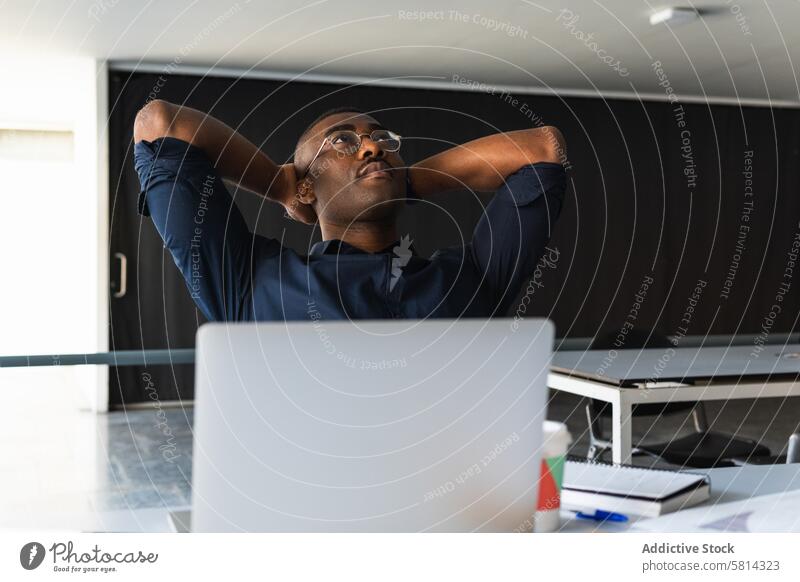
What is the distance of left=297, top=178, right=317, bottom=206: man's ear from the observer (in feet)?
4.19

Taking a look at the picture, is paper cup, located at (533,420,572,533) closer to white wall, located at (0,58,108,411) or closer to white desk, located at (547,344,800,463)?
white desk, located at (547,344,800,463)

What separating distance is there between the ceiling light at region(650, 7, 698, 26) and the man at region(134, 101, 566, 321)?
2626 mm

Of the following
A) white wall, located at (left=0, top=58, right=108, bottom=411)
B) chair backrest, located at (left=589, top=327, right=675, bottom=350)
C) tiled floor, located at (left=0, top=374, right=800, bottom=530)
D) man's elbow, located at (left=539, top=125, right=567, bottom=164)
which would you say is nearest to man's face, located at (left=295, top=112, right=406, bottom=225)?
man's elbow, located at (left=539, top=125, right=567, bottom=164)

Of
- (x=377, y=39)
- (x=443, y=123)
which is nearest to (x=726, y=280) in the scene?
(x=443, y=123)

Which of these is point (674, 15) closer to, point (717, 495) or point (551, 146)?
point (551, 146)

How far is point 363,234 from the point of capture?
1243mm

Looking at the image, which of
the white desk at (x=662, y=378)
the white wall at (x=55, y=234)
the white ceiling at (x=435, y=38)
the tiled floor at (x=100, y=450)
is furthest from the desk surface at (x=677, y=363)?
the white wall at (x=55, y=234)

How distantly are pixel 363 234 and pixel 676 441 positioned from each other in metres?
1.31

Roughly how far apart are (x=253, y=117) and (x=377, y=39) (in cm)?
81

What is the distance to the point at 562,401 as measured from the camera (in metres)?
5.03

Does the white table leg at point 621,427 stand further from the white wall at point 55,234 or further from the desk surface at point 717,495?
the white wall at point 55,234

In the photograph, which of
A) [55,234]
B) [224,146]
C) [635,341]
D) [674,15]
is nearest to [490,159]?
[224,146]

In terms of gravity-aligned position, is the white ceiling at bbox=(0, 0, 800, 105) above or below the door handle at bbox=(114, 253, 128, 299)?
above

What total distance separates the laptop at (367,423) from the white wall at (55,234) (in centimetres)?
394
